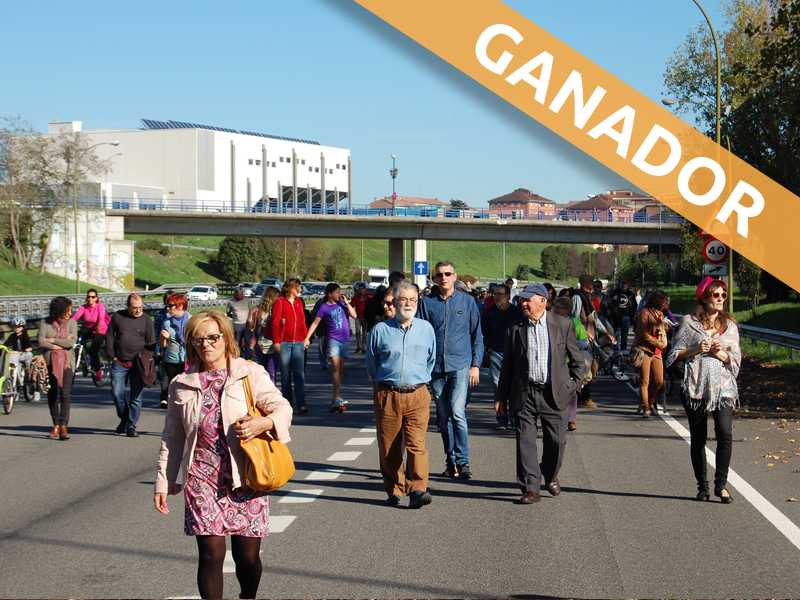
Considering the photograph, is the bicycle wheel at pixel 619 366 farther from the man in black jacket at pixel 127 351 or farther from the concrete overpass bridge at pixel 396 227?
the concrete overpass bridge at pixel 396 227

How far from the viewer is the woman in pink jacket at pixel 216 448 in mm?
4105

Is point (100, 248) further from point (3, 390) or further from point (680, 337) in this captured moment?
point (680, 337)

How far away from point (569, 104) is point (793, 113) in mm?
5188

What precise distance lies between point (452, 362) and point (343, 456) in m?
1.79

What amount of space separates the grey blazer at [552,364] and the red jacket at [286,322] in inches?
237

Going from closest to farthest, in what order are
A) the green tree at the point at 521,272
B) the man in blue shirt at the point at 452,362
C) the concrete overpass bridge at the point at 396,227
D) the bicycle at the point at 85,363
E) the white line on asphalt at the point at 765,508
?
the white line on asphalt at the point at 765,508 < the man in blue shirt at the point at 452,362 < the bicycle at the point at 85,363 < the concrete overpass bridge at the point at 396,227 < the green tree at the point at 521,272

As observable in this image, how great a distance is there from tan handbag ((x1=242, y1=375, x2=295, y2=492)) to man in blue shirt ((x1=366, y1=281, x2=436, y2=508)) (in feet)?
10.2

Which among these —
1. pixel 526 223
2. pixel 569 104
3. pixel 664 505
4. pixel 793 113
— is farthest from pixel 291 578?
pixel 526 223

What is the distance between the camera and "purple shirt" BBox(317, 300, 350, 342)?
13578 mm

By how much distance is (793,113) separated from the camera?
16.7 meters

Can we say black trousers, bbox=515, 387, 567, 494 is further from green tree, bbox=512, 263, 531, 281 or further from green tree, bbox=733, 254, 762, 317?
green tree, bbox=512, 263, 531, 281

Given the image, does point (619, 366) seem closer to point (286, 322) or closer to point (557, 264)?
point (286, 322)

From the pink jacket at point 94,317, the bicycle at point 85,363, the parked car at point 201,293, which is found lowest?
the parked car at point 201,293

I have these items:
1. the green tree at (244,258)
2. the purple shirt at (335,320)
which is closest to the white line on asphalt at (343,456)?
the purple shirt at (335,320)
